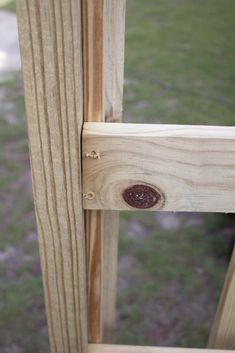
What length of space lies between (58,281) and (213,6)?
523cm

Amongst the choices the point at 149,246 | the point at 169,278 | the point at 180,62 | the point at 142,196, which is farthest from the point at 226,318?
the point at 180,62

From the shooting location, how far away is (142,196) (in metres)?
0.73

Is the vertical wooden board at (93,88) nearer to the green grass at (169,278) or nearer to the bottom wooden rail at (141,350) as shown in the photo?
the bottom wooden rail at (141,350)

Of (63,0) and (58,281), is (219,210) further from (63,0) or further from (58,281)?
(63,0)

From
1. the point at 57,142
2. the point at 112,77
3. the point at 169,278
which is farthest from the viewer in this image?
the point at 169,278

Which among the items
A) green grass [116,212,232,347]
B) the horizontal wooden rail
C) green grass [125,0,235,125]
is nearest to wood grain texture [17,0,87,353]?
the horizontal wooden rail

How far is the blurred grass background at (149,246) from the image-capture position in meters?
2.01

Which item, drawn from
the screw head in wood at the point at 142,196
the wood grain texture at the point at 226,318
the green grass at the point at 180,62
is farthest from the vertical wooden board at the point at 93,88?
the green grass at the point at 180,62

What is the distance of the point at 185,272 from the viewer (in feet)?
7.42

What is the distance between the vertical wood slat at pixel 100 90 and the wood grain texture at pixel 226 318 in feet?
0.85

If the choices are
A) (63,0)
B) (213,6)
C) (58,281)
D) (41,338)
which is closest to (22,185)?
(41,338)

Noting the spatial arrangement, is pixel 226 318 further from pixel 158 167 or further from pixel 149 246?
pixel 149 246

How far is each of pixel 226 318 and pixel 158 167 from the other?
44 centimetres

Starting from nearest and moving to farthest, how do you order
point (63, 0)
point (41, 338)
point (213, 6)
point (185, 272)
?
point (63, 0) < point (41, 338) < point (185, 272) < point (213, 6)
